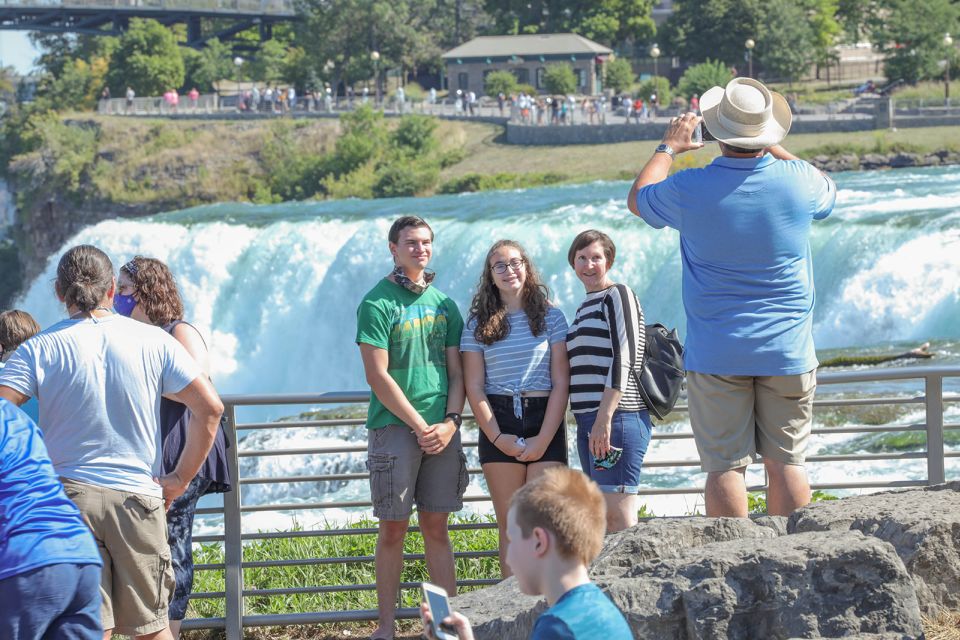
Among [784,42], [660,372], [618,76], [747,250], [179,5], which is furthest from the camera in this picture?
[179,5]

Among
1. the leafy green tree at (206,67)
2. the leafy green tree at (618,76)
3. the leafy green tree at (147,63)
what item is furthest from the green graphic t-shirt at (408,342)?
the leafy green tree at (206,67)

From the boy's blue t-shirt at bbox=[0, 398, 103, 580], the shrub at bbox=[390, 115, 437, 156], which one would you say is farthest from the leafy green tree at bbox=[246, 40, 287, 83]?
the boy's blue t-shirt at bbox=[0, 398, 103, 580]

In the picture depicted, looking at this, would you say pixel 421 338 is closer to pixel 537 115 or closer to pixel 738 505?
pixel 738 505

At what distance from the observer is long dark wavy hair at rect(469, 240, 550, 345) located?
564cm

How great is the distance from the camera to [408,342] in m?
5.59

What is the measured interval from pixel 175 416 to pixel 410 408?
93 cm

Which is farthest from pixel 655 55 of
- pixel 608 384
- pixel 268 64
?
pixel 608 384

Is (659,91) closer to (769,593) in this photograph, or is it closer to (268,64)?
(268,64)

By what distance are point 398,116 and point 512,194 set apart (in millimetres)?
19090

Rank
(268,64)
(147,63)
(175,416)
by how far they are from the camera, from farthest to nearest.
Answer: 1. (268,64)
2. (147,63)
3. (175,416)

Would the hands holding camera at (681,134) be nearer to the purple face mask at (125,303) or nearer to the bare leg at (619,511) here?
the bare leg at (619,511)

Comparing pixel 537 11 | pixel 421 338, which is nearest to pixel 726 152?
pixel 421 338

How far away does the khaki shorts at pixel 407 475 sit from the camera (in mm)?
5543

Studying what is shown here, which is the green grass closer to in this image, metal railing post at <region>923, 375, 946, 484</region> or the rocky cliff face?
metal railing post at <region>923, 375, 946, 484</region>
